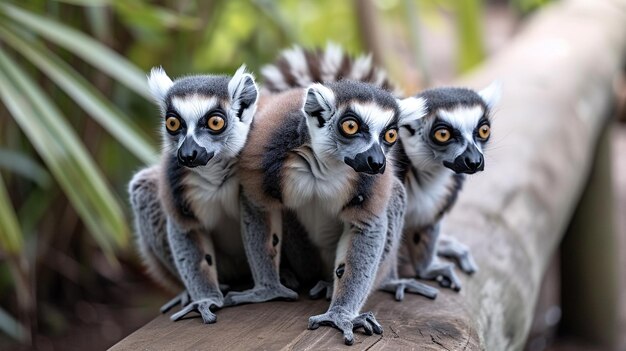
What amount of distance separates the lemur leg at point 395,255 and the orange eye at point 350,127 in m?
0.37

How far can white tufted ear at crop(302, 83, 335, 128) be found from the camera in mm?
2484

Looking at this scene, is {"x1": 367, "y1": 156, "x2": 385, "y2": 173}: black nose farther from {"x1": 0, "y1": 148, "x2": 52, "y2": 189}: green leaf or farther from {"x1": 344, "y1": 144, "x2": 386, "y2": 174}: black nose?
{"x1": 0, "y1": 148, "x2": 52, "y2": 189}: green leaf

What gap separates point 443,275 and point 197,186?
2.96ft

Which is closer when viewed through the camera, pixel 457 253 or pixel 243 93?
pixel 243 93

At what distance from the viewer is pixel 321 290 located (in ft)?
9.39

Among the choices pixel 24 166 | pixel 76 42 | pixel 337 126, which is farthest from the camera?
pixel 24 166

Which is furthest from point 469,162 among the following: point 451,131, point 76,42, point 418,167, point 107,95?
point 107,95

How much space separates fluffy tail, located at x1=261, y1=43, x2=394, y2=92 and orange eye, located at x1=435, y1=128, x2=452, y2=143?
1.35ft

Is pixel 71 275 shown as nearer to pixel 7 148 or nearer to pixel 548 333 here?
pixel 7 148

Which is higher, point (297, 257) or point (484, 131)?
point (484, 131)

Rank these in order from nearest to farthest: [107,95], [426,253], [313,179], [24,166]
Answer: [313,179] → [426,253] → [24,166] → [107,95]

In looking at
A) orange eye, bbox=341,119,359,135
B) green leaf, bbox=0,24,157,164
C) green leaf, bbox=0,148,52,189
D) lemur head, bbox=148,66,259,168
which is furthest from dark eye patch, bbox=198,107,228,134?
green leaf, bbox=0,148,52,189

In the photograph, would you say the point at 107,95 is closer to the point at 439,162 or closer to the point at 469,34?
the point at 469,34

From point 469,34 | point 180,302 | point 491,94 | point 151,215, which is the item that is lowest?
point 180,302
